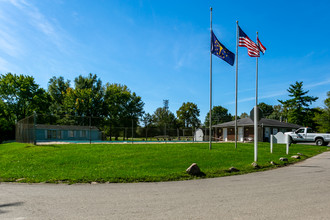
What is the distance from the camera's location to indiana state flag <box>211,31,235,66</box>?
15.2 m

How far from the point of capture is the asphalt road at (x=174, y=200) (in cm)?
408

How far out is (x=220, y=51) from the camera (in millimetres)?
15352

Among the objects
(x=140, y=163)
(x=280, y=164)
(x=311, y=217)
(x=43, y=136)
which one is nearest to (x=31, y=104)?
(x=43, y=136)

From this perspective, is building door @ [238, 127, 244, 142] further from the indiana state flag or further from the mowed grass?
the mowed grass

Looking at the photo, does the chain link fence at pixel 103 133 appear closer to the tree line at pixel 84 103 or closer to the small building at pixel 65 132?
the small building at pixel 65 132

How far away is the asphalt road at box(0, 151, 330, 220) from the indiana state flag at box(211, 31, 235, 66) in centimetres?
991

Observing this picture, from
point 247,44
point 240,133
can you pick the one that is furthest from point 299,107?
point 247,44

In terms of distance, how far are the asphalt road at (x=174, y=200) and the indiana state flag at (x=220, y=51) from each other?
991 centimetres

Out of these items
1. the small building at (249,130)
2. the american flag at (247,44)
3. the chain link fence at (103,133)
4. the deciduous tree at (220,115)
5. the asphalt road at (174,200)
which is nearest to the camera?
the asphalt road at (174,200)

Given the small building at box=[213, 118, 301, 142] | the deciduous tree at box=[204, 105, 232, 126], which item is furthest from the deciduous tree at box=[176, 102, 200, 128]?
the small building at box=[213, 118, 301, 142]

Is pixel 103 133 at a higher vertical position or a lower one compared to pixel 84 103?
lower

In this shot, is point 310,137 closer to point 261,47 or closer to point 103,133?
point 261,47

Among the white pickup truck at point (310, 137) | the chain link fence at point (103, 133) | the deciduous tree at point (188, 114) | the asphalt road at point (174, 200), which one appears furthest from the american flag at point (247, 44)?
the deciduous tree at point (188, 114)

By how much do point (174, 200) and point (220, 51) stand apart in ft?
40.6
